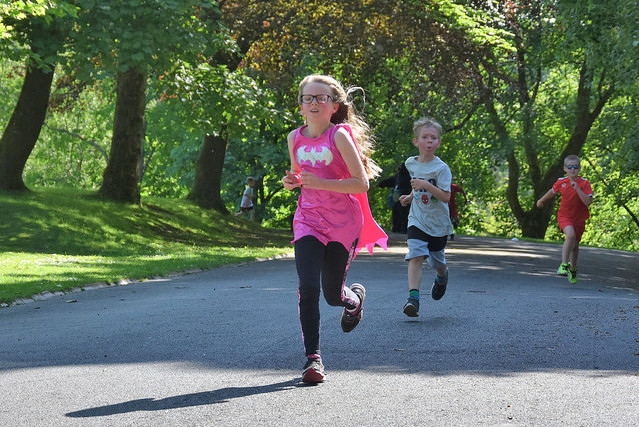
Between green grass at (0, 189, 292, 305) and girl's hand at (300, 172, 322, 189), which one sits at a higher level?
girl's hand at (300, 172, 322, 189)

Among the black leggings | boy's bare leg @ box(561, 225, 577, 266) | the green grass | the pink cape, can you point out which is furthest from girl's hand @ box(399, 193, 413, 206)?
boy's bare leg @ box(561, 225, 577, 266)

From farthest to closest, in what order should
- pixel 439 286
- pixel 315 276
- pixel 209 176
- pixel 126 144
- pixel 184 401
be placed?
1. pixel 209 176
2. pixel 126 144
3. pixel 439 286
4. pixel 315 276
5. pixel 184 401

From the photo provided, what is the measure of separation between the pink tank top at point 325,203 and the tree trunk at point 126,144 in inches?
853

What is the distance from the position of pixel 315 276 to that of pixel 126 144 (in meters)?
22.0

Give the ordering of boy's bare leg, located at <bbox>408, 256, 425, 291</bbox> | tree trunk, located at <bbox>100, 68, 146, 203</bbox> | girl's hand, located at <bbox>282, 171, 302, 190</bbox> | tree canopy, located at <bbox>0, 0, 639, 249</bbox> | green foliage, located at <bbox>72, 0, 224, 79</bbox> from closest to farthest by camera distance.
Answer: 1. girl's hand, located at <bbox>282, 171, 302, 190</bbox>
2. boy's bare leg, located at <bbox>408, 256, 425, 291</bbox>
3. green foliage, located at <bbox>72, 0, 224, 79</bbox>
4. tree canopy, located at <bbox>0, 0, 639, 249</bbox>
5. tree trunk, located at <bbox>100, 68, 146, 203</bbox>

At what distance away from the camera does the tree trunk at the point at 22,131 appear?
85.7 feet

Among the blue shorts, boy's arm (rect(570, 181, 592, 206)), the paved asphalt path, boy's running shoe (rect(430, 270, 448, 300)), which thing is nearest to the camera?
the paved asphalt path

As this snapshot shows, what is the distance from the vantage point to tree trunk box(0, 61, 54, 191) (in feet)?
85.7

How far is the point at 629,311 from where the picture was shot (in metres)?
11.8

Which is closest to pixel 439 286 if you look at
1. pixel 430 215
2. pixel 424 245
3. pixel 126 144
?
pixel 424 245

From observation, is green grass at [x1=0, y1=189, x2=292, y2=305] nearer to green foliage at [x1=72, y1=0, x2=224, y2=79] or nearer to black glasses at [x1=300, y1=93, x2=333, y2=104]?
green foliage at [x1=72, y1=0, x2=224, y2=79]

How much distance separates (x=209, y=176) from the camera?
35.3 meters

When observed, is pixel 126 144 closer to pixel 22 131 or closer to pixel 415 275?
pixel 22 131

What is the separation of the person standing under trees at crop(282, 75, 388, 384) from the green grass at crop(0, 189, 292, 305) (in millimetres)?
6354
